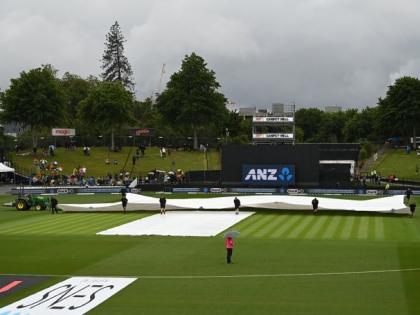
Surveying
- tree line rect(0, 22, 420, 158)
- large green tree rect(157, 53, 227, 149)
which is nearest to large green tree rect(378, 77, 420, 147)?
tree line rect(0, 22, 420, 158)

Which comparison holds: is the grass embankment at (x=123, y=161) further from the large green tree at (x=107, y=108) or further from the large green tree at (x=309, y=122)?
the large green tree at (x=309, y=122)

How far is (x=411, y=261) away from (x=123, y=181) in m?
58.8

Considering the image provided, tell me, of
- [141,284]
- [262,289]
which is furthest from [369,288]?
[141,284]

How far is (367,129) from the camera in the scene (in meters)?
148

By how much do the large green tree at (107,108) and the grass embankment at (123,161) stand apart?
647cm

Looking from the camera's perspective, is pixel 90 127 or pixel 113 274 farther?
pixel 90 127

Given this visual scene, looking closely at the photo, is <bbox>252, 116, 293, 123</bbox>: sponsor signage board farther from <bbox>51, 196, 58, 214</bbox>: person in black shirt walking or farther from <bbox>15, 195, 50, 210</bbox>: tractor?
<bbox>51, 196, 58, 214</bbox>: person in black shirt walking

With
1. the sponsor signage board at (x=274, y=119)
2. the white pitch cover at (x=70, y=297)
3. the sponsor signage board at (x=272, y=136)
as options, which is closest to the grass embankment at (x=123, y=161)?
the sponsor signage board at (x=272, y=136)

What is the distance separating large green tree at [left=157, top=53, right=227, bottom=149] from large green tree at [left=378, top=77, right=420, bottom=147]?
108ft

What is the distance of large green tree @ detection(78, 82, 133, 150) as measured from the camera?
119 metres

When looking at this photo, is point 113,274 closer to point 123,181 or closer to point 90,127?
point 123,181

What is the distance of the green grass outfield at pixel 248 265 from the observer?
2169cm

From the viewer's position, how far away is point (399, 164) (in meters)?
100

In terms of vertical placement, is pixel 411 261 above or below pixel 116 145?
below
